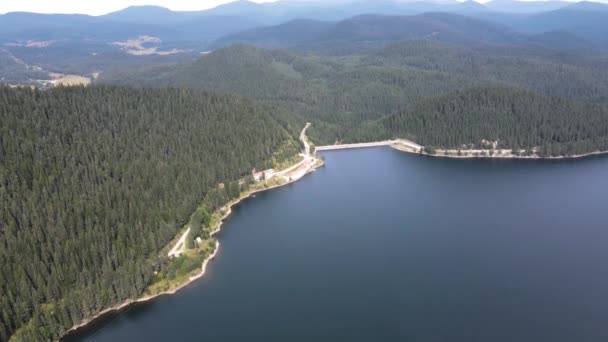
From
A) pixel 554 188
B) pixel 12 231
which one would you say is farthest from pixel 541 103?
pixel 12 231

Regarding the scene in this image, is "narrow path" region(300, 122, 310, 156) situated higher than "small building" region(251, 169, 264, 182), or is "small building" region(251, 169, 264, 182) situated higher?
"narrow path" region(300, 122, 310, 156)

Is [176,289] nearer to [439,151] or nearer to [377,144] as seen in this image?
[377,144]

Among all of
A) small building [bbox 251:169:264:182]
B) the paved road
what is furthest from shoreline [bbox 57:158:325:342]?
the paved road

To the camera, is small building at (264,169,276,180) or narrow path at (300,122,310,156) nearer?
small building at (264,169,276,180)

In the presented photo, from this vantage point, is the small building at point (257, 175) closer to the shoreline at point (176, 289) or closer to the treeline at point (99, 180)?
the treeline at point (99, 180)

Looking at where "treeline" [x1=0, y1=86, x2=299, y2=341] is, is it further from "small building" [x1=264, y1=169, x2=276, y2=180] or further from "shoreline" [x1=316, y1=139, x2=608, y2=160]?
"shoreline" [x1=316, y1=139, x2=608, y2=160]

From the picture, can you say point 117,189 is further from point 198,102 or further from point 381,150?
point 381,150

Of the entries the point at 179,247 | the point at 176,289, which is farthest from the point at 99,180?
the point at 176,289

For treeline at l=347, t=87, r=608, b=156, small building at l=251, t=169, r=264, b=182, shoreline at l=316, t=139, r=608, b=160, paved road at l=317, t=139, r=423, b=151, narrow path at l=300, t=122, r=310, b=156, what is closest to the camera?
small building at l=251, t=169, r=264, b=182
